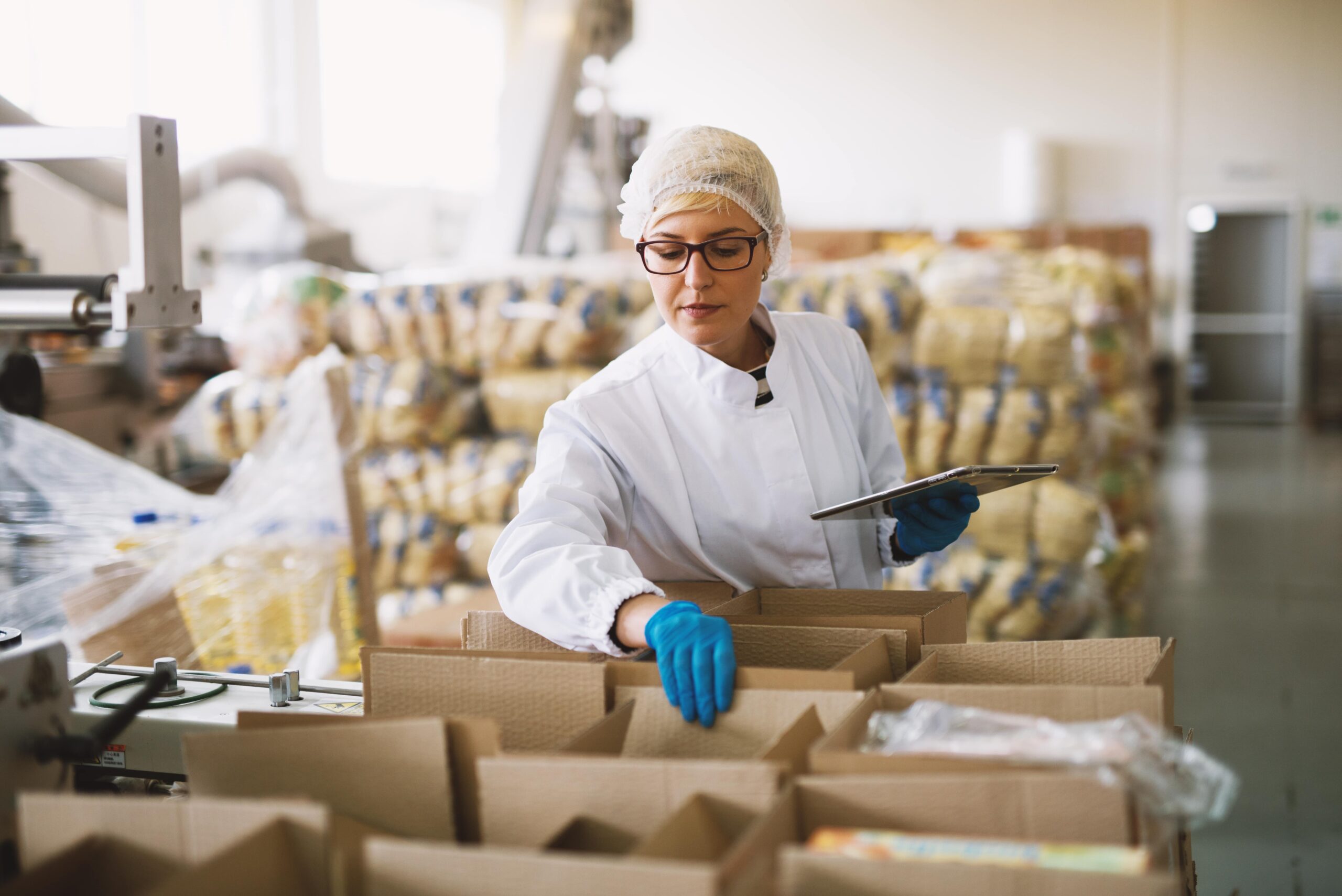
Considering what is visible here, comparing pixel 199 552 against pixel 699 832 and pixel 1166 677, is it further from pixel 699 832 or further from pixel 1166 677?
pixel 1166 677

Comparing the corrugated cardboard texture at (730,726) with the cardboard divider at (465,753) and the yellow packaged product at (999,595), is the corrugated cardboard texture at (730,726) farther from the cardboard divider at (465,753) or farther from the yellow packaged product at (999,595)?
the yellow packaged product at (999,595)

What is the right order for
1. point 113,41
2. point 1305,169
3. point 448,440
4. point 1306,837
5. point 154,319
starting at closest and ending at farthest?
point 154,319
point 1306,837
point 448,440
point 113,41
point 1305,169

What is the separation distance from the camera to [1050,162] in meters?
11.5

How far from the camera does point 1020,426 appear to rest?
3.46m

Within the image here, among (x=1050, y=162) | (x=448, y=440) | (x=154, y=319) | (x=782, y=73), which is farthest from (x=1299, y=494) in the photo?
(x=154, y=319)

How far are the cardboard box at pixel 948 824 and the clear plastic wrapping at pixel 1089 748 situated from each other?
36 mm

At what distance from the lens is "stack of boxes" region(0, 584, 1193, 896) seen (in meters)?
0.75

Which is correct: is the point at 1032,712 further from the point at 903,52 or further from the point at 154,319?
the point at 903,52

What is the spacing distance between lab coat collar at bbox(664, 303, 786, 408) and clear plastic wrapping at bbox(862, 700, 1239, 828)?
781 millimetres

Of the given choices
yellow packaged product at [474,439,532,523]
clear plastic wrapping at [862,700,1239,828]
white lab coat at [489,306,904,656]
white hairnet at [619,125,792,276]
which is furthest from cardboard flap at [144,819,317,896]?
yellow packaged product at [474,439,532,523]

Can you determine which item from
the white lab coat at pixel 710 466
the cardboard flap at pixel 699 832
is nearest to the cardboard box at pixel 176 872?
the cardboard flap at pixel 699 832

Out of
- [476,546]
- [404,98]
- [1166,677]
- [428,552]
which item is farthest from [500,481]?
[404,98]

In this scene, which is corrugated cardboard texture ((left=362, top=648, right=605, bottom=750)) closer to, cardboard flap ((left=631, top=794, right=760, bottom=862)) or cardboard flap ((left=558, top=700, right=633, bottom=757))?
cardboard flap ((left=558, top=700, right=633, bottom=757))

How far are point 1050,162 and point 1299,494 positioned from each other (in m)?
5.07
